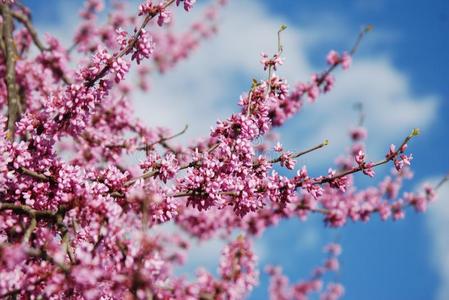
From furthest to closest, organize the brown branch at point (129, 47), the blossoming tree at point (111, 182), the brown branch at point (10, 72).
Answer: the brown branch at point (10, 72) → the brown branch at point (129, 47) → the blossoming tree at point (111, 182)

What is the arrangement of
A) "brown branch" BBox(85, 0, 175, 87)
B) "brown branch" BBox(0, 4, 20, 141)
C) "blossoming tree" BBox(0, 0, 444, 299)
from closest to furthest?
"blossoming tree" BBox(0, 0, 444, 299) → "brown branch" BBox(85, 0, 175, 87) → "brown branch" BBox(0, 4, 20, 141)

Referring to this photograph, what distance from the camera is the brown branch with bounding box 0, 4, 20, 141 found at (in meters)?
6.79

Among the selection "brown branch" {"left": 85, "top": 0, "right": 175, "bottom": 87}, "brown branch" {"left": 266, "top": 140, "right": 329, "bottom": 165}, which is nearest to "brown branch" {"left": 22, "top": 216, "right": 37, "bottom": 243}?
"brown branch" {"left": 85, "top": 0, "right": 175, "bottom": 87}

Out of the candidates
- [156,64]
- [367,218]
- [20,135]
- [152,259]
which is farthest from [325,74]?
[156,64]

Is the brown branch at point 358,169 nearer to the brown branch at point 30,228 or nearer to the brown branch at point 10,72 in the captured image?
the brown branch at point 30,228

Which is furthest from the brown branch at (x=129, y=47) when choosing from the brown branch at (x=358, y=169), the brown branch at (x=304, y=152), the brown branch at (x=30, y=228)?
the brown branch at (x=358, y=169)

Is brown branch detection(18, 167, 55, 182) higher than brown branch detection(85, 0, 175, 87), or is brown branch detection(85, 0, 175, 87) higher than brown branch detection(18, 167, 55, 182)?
brown branch detection(85, 0, 175, 87)

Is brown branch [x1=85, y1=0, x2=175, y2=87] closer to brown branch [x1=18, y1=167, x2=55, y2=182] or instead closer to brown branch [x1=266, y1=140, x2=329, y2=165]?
brown branch [x1=18, y1=167, x2=55, y2=182]

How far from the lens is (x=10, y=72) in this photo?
7.57 m

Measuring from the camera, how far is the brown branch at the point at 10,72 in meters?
6.79

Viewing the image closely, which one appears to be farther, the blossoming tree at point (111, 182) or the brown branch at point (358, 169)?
the brown branch at point (358, 169)

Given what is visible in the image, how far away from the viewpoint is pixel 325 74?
1051 centimetres

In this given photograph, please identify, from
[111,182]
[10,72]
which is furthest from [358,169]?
[10,72]

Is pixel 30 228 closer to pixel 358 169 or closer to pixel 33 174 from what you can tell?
pixel 33 174
